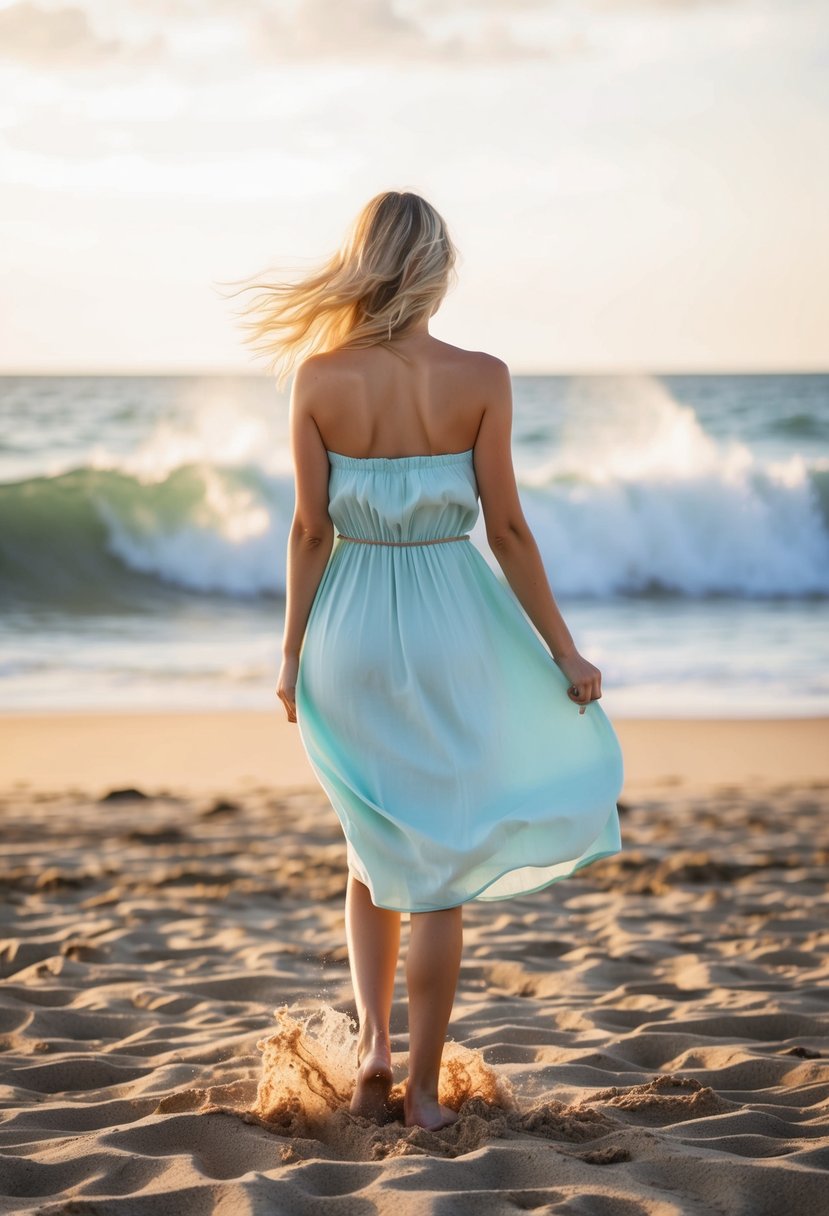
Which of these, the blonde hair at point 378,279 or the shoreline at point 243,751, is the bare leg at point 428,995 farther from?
the shoreline at point 243,751

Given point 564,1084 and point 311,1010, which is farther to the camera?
point 311,1010

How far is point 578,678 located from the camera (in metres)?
3.02

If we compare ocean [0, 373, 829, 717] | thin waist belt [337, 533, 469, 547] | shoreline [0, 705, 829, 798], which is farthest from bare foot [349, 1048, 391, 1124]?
ocean [0, 373, 829, 717]

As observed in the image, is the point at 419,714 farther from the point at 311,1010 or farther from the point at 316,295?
the point at 311,1010

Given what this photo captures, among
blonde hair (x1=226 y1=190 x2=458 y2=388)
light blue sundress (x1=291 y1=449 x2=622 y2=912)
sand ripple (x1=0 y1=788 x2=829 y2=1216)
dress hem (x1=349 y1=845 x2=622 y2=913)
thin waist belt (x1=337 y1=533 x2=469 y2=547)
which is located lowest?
sand ripple (x1=0 y1=788 x2=829 y2=1216)

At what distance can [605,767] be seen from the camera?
9.96 feet

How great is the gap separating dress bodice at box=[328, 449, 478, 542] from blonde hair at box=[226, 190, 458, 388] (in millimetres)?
237

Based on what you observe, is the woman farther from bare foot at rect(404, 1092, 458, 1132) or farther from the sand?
the sand

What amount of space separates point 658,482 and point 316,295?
16.6 m

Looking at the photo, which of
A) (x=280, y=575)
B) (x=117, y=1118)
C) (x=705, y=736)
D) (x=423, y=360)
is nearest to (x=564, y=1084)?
(x=117, y=1118)

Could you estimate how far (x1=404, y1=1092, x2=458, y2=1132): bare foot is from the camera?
2877 millimetres

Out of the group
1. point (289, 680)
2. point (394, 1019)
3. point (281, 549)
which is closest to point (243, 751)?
point (394, 1019)

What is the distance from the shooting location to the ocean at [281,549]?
36.0 feet

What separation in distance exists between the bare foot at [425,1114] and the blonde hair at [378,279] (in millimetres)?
1554
